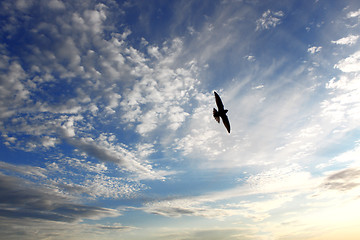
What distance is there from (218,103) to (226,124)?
3.25 metres

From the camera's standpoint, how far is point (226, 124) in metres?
28.0

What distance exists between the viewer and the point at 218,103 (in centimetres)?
2678
